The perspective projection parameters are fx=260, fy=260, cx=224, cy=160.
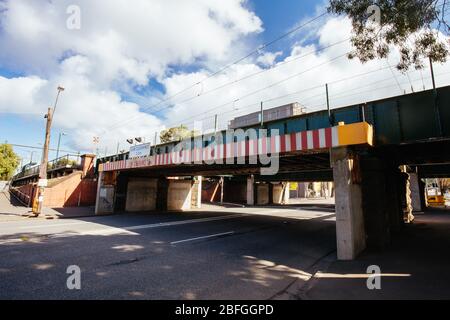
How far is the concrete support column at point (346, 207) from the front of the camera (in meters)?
8.84

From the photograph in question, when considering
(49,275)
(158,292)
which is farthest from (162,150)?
(158,292)

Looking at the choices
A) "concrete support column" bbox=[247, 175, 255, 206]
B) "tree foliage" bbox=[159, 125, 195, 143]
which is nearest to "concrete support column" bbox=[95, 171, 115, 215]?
"concrete support column" bbox=[247, 175, 255, 206]

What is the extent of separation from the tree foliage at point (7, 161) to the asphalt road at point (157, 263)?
6670 cm

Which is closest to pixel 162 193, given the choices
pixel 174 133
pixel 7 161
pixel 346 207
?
pixel 346 207

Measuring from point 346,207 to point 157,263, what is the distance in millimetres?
6501

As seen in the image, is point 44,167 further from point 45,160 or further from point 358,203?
point 358,203

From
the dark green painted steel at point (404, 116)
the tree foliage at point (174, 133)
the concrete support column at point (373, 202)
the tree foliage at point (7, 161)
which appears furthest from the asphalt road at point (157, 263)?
the tree foliage at point (7, 161)

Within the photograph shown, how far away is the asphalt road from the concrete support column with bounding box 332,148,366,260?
834mm

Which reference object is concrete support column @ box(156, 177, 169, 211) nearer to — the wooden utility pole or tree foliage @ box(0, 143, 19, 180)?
the wooden utility pole

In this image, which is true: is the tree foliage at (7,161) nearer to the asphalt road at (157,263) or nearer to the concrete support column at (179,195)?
the concrete support column at (179,195)

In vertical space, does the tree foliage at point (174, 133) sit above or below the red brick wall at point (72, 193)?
above

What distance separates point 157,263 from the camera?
25.5ft

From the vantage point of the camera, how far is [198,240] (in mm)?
11609

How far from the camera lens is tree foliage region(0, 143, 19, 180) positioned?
208 feet
